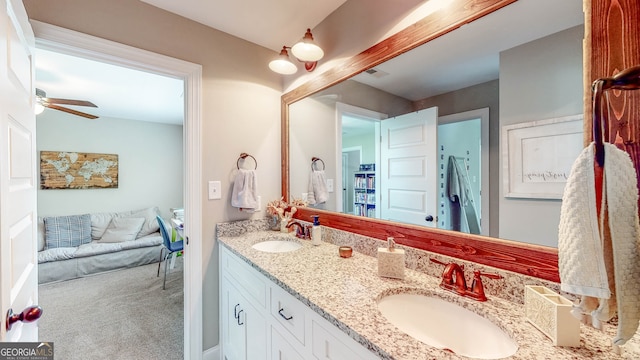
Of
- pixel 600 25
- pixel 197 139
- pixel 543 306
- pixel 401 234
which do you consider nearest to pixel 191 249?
pixel 197 139

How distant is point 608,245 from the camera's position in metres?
0.46

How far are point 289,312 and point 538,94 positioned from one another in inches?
47.2

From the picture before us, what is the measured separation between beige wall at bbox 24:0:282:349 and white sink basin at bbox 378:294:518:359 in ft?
4.48

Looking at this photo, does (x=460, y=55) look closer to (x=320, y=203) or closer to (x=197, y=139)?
(x=320, y=203)

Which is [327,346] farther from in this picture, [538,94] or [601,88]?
[538,94]

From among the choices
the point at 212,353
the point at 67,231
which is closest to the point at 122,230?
the point at 67,231

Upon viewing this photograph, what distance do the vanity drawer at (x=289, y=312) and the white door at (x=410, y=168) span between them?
67 cm

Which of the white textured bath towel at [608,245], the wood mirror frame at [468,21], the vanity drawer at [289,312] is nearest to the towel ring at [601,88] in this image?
the white textured bath towel at [608,245]

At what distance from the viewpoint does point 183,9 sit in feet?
5.25

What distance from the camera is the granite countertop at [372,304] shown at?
612 mm

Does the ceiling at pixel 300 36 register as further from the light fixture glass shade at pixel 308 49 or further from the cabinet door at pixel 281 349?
the cabinet door at pixel 281 349

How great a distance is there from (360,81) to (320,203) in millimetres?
886

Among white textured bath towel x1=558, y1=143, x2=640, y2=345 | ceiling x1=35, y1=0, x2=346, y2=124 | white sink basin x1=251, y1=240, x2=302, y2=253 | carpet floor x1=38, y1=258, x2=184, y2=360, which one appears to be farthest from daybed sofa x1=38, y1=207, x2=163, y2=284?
white textured bath towel x1=558, y1=143, x2=640, y2=345

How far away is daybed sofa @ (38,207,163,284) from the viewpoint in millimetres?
3204
